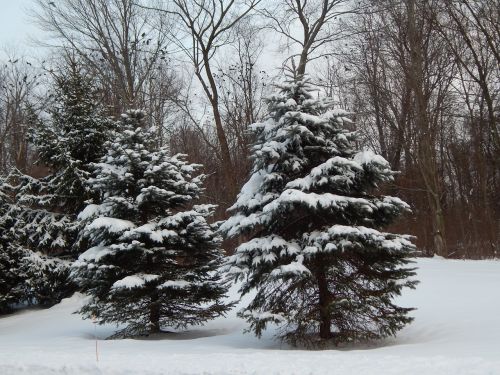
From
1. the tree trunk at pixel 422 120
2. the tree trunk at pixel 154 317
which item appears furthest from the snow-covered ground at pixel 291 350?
the tree trunk at pixel 422 120

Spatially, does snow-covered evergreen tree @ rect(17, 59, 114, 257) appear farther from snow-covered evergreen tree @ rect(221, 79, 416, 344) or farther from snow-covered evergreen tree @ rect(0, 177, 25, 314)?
snow-covered evergreen tree @ rect(221, 79, 416, 344)

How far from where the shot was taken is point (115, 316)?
10227 mm

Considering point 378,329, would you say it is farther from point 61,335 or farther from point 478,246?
point 478,246

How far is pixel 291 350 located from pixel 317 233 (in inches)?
72.2

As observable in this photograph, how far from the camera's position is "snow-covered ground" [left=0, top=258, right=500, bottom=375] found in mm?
Result: 5832

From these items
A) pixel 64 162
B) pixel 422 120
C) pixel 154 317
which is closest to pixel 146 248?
pixel 154 317

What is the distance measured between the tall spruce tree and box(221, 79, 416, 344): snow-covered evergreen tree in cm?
878

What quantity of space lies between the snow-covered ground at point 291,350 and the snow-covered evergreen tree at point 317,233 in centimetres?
58

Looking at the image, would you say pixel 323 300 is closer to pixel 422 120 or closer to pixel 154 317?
pixel 154 317

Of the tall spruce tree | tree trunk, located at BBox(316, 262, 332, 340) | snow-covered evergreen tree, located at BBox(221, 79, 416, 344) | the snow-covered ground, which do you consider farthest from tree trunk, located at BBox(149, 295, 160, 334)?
the tall spruce tree

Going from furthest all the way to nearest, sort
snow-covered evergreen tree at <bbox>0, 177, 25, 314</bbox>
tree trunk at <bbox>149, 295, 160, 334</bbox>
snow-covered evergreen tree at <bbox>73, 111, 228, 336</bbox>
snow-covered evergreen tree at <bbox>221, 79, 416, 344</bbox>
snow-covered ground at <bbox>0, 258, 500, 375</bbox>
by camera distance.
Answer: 1. snow-covered evergreen tree at <bbox>0, 177, 25, 314</bbox>
2. tree trunk at <bbox>149, 295, 160, 334</bbox>
3. snow-covered evergreen tree at <bbox>73, 111, 228, 336</bbox>
4. snow-covered evergreen tree at <bbox>221, 79, 416, 344</bbox>
5. snow-covered ground at <bbox>0, 258, 500, 375</bbox>

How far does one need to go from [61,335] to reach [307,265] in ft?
20.3

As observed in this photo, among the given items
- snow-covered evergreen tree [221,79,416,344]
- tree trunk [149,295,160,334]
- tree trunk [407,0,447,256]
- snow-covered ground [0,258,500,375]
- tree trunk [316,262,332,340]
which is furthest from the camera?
tree trunk [407,0,447,256]

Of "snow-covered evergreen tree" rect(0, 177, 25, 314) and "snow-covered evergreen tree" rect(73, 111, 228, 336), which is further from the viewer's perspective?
"snow-covered evergreen tree" rect(0, 177, 25, 314)
